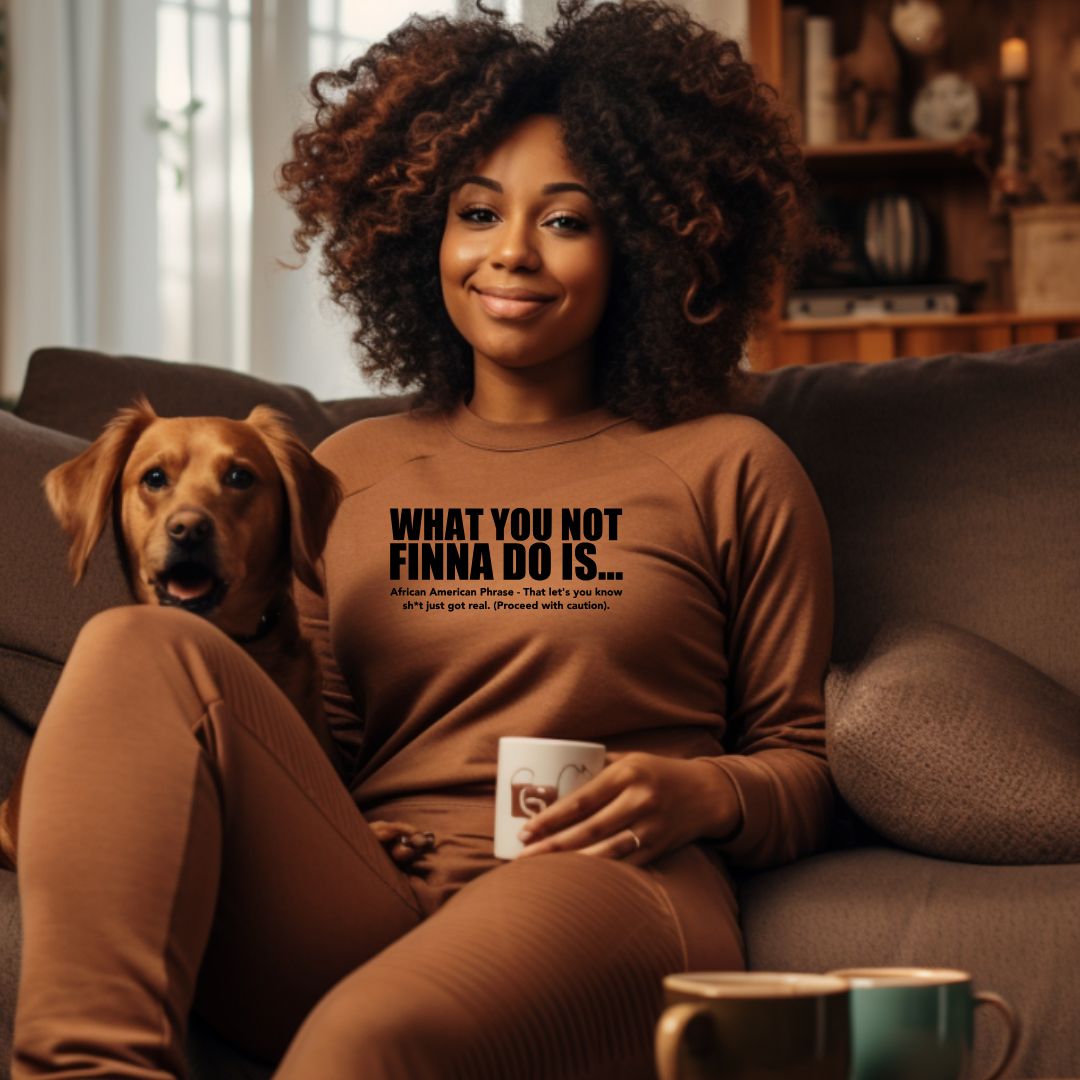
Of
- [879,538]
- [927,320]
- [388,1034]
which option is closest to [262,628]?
[388,1034]

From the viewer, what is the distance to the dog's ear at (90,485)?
1.50m

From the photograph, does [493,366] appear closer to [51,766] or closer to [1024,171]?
[51,766]

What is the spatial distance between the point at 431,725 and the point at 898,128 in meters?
2.94

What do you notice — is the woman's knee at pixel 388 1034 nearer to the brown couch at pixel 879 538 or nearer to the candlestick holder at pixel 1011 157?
the brown couch at pixel 879 538

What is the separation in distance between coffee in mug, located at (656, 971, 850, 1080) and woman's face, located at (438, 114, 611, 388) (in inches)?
39.3

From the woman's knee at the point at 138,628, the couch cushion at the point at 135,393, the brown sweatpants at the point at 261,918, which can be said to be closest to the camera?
the brown sweatpants at the point at 261,918

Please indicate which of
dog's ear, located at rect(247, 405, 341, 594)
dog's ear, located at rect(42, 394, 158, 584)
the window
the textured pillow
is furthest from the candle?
dog's ear, located at rect(42, 394, 158, 584)

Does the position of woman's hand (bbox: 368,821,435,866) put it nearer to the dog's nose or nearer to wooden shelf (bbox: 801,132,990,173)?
the dog's nose

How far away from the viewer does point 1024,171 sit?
3859 mm

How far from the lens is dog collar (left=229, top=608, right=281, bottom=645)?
1.51 meters

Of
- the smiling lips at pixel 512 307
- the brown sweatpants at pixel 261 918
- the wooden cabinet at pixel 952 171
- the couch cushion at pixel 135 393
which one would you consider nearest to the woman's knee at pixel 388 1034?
the brown sweatpants at pixel 261 918

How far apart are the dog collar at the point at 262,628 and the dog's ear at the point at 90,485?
0.53 feet

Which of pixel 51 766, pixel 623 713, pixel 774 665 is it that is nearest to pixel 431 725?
pixel 623 713

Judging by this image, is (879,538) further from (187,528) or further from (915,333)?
(915,333)
